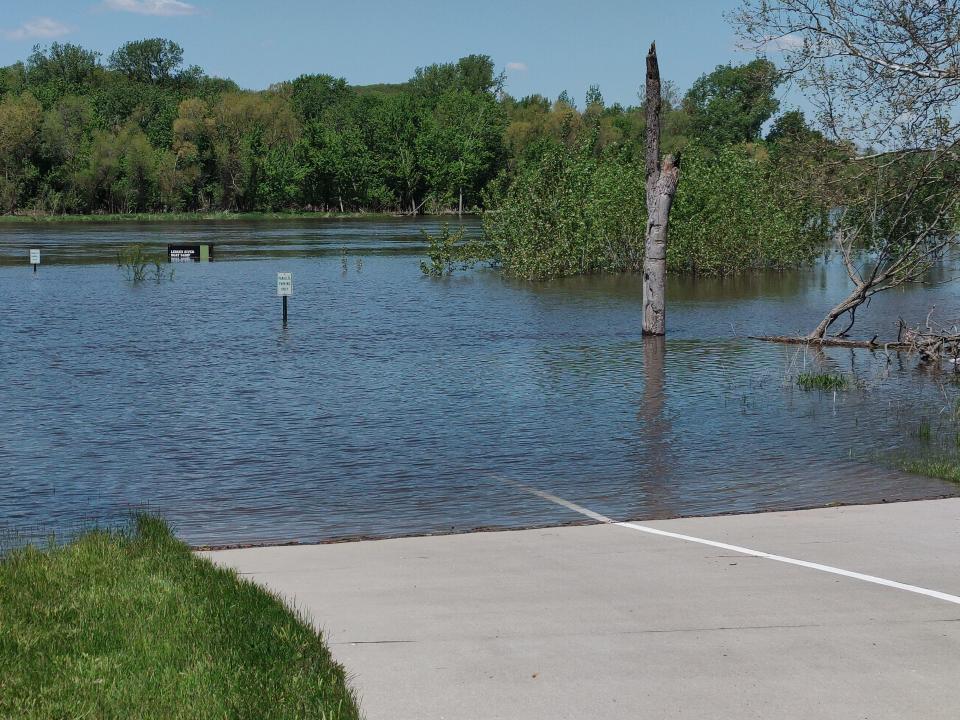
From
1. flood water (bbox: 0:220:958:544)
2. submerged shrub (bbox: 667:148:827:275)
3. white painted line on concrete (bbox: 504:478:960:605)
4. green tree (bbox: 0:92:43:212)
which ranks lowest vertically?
flood water (bbox: 0:220:958:544)

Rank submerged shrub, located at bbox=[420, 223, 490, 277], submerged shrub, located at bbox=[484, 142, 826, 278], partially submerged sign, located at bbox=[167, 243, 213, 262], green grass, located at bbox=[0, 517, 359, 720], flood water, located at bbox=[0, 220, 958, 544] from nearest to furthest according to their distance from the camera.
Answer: green grass, located at bbox=[0, 517, 359, 720] < flood water, located at bbox=[0, 220, 958, 544] < submerged shrub, located at bbox=[484, 142, 826, 278] < submerged shrub, located at bbox=[420, 223, 490, 277] < partially submerged sign, located at bbox=[167, 243, 213, 262]

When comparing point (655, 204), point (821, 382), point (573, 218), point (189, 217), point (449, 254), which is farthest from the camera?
point (189, 217)

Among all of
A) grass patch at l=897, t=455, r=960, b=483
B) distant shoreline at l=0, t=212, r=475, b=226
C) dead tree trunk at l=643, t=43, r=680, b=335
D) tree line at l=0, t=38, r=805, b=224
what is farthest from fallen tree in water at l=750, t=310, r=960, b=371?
distant shoreline at l=0, t=212, r=475, b=226

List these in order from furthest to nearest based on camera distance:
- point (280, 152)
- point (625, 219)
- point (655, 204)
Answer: point (280, 152)
point (625, 219)
point (655, 204)

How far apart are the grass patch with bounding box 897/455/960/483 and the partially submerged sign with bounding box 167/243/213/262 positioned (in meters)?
48.7

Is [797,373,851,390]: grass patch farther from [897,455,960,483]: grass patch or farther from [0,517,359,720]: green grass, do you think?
[0,517,359,720]: green grass

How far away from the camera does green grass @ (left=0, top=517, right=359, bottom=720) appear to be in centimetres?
539

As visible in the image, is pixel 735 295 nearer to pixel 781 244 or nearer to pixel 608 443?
pixel 781 244

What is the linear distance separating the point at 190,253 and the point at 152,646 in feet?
181

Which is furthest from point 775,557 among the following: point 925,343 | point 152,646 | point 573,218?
point 573,218

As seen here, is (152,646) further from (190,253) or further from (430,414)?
(190,253)

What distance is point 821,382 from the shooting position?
789 inches

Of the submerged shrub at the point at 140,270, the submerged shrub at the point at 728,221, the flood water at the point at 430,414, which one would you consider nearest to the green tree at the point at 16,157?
the submerged shrub at the point at 140,270

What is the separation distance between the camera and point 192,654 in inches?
237
